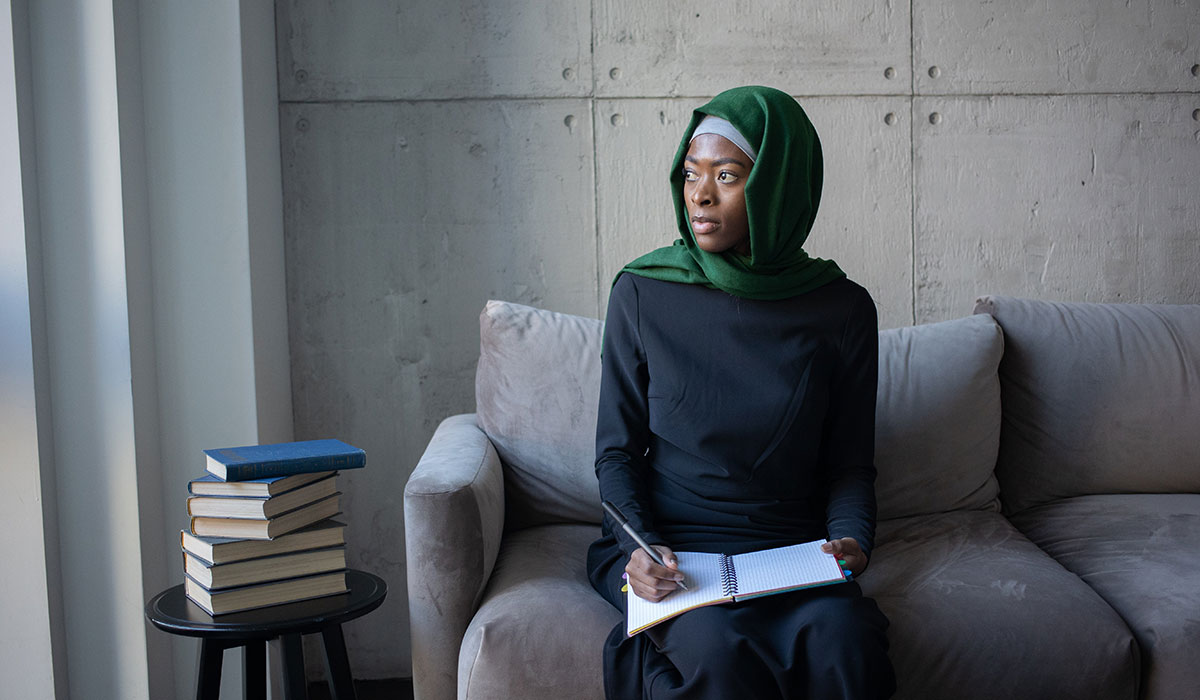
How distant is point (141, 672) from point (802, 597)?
53.8 inches

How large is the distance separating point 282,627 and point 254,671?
30 centimetres

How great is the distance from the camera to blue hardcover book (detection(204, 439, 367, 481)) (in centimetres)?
150

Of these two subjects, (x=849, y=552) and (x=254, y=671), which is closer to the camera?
(x=849, y=552)

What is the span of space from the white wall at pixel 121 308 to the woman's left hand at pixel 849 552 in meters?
A: 1.33

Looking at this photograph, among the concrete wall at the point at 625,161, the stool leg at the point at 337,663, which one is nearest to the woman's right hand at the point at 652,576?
the stool leg at the point at 337,663

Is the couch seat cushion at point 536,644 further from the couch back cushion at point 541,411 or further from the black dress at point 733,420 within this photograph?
the couch back cushion at point 541,411

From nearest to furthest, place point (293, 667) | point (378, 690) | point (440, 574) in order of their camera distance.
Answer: point (293, 667), point (440, 574), point (378, 690)

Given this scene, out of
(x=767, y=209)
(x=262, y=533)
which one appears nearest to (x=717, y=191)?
(x=767, y=209)

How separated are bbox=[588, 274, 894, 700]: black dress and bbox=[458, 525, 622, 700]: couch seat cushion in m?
0.06

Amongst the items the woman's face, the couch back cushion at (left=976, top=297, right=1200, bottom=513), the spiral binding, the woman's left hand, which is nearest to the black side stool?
the spiral binding

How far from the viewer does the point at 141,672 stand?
1.91m

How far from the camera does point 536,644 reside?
150 centimetres

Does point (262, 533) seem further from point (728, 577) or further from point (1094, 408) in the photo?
point (1094, 408)

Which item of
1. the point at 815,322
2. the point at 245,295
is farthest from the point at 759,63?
the point at 245,295
